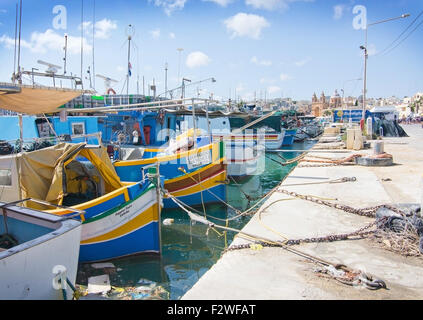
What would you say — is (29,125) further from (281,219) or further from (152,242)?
(281,219)

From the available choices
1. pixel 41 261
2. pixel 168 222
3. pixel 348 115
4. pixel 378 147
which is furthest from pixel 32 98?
pixel 348 115

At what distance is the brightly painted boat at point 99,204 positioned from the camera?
6.77 meters

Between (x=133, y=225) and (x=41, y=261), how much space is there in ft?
9.92

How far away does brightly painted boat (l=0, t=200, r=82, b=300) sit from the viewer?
374 centimetres

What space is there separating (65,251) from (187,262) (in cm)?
371

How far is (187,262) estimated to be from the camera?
759 centimetres

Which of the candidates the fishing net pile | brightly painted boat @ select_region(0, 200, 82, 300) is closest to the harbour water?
brightly painted boat @ select_region(0, 200, 82, 300)

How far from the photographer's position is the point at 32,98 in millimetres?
6844

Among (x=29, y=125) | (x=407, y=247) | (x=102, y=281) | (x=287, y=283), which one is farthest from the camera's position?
(x=29, y=125)

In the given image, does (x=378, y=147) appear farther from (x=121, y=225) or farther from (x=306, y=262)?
(x=121, y=225)

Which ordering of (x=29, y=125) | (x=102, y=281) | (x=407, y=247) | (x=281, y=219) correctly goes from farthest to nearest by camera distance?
(x=29, y=125) < (x=281, y=219) < (x=102, y=281) < (x=407, y=247)

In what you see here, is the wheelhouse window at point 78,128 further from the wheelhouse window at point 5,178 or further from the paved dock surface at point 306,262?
the paved dock surface at point 306,262

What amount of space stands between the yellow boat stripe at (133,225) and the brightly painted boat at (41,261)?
1.88 meters
